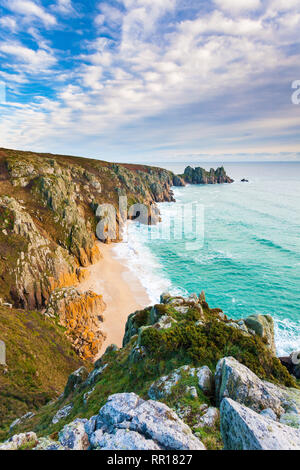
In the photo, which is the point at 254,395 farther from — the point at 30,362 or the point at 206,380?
the point at 30,362

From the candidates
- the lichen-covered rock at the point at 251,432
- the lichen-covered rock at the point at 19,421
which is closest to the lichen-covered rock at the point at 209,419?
the lichen-covered rock at the point at 251,432

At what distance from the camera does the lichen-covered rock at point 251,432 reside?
4543mm

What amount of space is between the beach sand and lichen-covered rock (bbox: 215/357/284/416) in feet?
70.2

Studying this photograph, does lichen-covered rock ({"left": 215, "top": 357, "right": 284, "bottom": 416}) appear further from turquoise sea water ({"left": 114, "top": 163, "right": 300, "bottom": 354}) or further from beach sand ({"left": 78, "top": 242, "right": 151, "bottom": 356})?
beach sand ({"left": 78, "top": 242, "right": 151, "bottom": 356})

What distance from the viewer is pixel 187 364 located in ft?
33.2

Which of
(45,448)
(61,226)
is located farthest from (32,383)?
(61,226)

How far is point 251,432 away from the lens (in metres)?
4.81

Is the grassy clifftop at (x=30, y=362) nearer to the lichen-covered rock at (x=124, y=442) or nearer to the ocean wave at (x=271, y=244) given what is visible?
the lichen-covered rock at (x=124, y=442)

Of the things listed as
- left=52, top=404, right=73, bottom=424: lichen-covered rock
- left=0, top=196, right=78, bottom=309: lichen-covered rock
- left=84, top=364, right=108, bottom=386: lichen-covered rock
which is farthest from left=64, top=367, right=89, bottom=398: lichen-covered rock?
left=0, top=196, right=78, bottom=309: lichen-covered rock

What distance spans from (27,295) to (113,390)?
79.3 feet

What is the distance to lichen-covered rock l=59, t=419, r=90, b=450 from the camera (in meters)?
5.90

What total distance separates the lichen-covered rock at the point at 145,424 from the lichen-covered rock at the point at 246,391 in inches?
90.6

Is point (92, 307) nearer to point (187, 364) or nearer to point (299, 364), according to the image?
point (187, 364)
